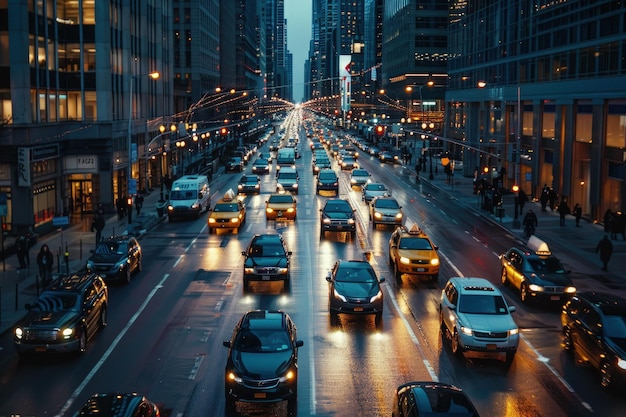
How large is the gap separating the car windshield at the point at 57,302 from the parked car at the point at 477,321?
993 cm

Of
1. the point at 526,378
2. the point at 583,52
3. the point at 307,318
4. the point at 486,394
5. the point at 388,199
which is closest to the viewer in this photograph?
the point at 486,394

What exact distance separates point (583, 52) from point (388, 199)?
18424 millimetres

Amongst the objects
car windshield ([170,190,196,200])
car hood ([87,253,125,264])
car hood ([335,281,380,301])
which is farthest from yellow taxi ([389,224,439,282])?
car windshield ([170,190,196,200])

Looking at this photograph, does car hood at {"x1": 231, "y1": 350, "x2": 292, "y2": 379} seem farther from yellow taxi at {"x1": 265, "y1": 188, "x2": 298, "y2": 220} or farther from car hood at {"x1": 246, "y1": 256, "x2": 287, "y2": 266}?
yellow taxi at {"x1": 265, "y1": 188, "x2": 298, "y2": 220}

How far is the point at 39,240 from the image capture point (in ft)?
136

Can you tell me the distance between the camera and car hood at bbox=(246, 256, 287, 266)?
27.8 meters

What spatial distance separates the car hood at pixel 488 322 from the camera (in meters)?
19.6

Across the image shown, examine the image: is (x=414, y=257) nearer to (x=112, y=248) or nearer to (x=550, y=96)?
(x=112, y=248)

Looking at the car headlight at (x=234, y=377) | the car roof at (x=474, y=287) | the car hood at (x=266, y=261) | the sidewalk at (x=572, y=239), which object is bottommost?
the sidewalk at (x=572, y=239)

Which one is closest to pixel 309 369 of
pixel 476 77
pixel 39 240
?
pixel 39 240

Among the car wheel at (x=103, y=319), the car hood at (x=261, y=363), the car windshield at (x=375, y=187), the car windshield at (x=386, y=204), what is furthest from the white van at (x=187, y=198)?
the car hood at (x=261, y=363)

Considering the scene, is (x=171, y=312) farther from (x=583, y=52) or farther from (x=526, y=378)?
(x=583, y=52)

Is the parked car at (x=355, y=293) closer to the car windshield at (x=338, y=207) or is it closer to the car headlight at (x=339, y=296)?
the car headlight at (x=339, y=296)

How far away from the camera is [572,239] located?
42469 millimetres
